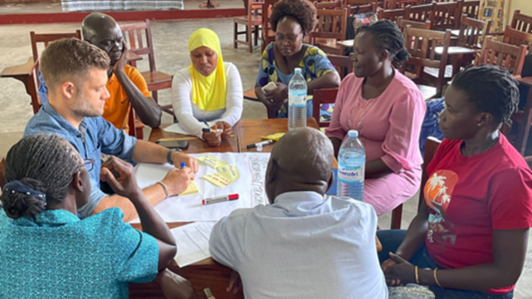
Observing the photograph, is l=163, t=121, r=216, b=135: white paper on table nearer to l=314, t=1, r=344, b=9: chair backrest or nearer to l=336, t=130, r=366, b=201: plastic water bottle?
l=336, t=130, r=366, b=201: plastic water bottle

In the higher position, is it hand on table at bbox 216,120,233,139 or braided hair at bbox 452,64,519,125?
braided hair at bbox 452,64,519,125

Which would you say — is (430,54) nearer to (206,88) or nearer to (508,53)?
(508,53)

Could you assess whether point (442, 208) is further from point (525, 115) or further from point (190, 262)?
point (525, 115)

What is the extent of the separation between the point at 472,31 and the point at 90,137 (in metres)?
4.66

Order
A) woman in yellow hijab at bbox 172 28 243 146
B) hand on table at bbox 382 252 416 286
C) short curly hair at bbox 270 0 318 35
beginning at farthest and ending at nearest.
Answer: short curly hair at bbox 270 0 318 35 < woman in yellow hijab at bbox 172 28 243 146 < hand on table at bbox 382 252 416 286

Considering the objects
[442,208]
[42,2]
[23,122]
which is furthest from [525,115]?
[42,2]

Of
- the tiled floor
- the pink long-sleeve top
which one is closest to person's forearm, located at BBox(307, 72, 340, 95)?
the pink long-sleeve top

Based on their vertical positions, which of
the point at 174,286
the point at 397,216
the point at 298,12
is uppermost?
the point at 298,12

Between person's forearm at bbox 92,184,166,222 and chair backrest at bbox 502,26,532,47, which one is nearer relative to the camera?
person's forearm at bbox 92,184,166,222

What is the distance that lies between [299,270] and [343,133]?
150cm

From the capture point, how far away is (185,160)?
2.00m

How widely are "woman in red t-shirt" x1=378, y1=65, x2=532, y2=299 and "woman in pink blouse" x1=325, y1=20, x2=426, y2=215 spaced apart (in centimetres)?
48

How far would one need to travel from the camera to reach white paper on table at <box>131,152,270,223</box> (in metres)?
1.66

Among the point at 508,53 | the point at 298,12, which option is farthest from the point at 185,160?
the point at 508,53
